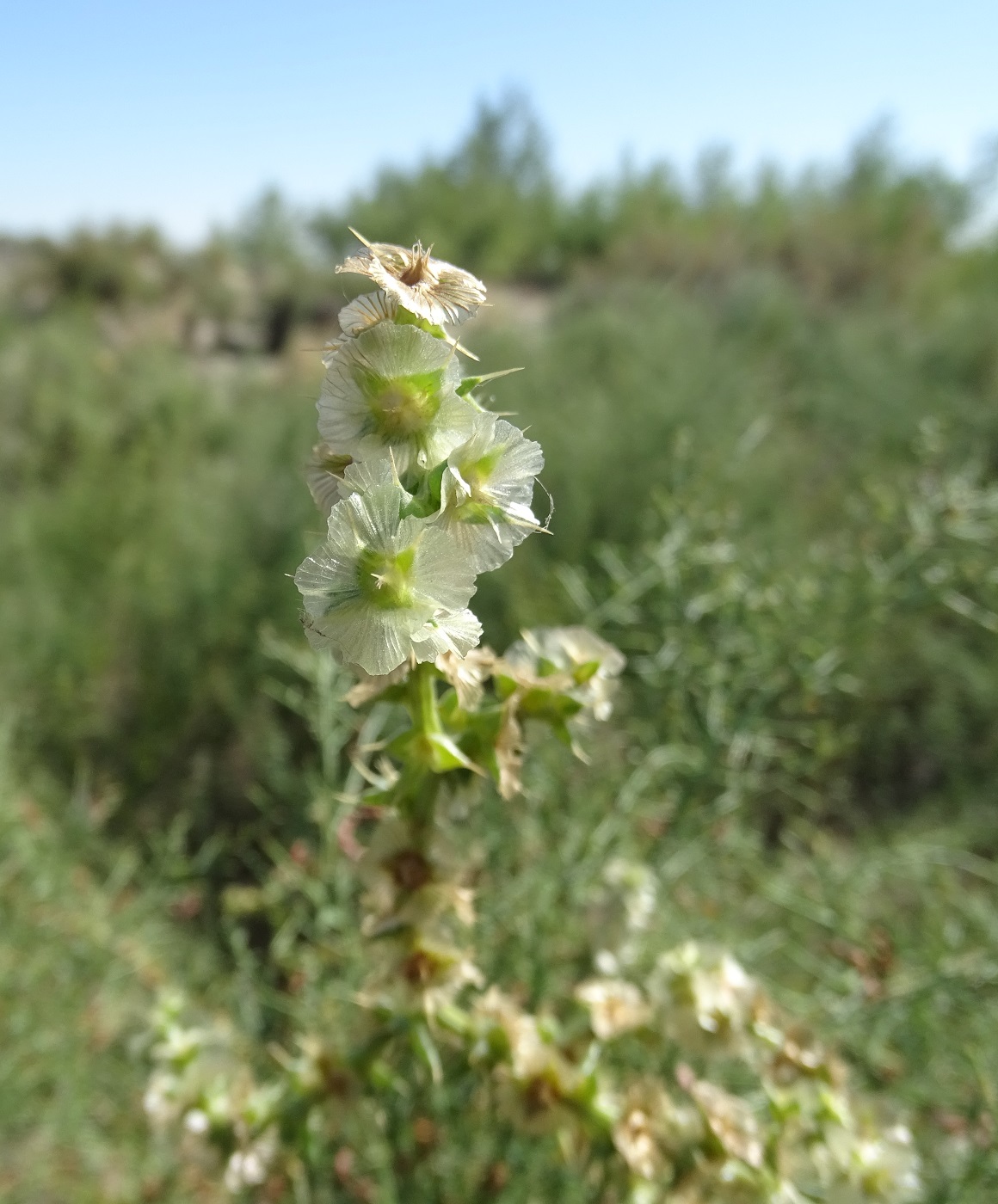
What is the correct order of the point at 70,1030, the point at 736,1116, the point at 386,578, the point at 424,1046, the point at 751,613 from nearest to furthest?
the point at 386,578 < the point at 424,1046 < the point at 736,1116 < the point at 751,613 < the point at 70,1030

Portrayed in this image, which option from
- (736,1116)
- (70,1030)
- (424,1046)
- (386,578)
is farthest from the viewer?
(70,1030)

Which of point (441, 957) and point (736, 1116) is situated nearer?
point (441, 957)

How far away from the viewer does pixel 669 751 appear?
928 millimetres

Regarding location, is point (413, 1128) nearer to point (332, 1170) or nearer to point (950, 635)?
point (332, 1170)

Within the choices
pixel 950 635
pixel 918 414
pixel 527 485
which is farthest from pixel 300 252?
pixel 527 485

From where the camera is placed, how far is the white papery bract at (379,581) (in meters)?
0.37

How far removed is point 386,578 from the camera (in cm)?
37

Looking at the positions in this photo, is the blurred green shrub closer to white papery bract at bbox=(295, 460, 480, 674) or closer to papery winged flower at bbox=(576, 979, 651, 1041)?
papery winged flower at bbox=(576, 979, 651, 1041)

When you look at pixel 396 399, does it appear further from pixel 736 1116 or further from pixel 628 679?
pixel 628 679

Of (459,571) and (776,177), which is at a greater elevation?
(776,177)

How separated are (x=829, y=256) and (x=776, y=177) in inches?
145

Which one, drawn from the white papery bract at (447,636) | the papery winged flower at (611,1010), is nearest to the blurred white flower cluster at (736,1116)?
the papery winged flower at (611,1010)

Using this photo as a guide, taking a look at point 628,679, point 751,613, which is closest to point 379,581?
point 751,613

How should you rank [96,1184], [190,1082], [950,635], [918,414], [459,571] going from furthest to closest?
[918,414] < [950,635] < [96,1184] < [190,1082] < [459,571]
